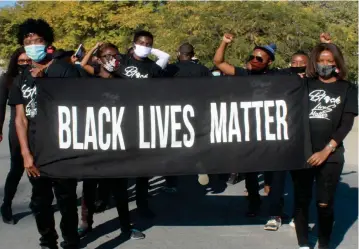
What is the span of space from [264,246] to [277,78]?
1556mm

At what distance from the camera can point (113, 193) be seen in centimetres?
525

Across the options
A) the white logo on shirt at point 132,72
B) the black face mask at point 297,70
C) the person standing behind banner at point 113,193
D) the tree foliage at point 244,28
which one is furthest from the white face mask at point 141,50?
→ the tree foliage at point 244,28

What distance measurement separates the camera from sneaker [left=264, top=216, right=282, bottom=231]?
18.4 feet

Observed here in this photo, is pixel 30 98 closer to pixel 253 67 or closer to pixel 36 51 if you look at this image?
pixel 36 51

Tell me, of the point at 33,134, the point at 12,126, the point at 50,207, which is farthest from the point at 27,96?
the point at 12,126

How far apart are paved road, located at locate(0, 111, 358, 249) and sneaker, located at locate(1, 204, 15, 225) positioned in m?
0.07

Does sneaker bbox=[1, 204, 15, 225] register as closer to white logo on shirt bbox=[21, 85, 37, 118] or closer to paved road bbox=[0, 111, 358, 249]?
paved road bbox=[0, 111, 358, 249]

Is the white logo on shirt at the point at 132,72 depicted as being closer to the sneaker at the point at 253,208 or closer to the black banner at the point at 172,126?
the black banner at the point at 172,126

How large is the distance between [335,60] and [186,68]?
8.53ft

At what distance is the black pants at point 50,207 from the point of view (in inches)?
182

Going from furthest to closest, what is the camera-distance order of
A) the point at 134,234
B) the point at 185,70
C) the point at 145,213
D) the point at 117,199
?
1. the point at 185,70
2. the point at 145,213
3. the point at 134,234
4. the point at 117,199

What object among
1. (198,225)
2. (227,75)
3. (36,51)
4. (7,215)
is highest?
(36,51)

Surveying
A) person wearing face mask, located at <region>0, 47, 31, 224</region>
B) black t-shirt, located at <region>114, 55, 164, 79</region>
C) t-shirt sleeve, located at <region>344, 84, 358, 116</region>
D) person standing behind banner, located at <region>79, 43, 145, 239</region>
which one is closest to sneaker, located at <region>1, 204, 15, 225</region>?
person wearing face mask, located at <region>0, 47, 31, 224</region>

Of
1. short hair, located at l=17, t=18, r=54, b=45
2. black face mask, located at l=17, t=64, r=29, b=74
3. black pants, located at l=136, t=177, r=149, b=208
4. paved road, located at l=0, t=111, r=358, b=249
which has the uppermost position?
short hair, located at l=17, t=18, r=54, b=45
